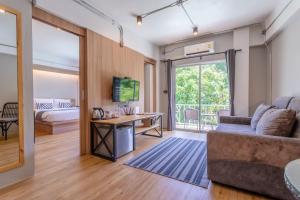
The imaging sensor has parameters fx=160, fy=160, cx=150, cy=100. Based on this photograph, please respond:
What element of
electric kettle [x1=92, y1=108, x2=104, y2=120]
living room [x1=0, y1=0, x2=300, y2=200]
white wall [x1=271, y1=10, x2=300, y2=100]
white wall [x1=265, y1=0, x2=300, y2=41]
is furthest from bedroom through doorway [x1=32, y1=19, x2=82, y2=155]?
white wall [x1=271, y1=10, x2=300, y2=100]

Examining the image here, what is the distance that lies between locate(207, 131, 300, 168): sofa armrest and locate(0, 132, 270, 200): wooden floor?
0.41 metres

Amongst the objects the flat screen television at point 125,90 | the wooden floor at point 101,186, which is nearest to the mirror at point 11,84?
the wooden floor at point 101,186

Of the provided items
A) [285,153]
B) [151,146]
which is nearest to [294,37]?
[285,153]

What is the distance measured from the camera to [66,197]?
169cm

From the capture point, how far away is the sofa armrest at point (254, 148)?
1525 millimetres

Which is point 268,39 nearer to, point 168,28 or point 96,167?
point 168,28

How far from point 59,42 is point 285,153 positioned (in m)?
5.32

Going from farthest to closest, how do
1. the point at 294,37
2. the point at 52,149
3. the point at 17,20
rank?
the point at 52,149 < the point at 294,37 < the point at 17,20

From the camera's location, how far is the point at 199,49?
14.1 ft

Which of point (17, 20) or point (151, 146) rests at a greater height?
point (17, 20)

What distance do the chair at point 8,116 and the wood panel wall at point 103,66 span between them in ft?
3.50

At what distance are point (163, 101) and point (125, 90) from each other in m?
1.88

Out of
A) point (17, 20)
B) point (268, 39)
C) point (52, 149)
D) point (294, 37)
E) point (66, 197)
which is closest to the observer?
point (66, 197)

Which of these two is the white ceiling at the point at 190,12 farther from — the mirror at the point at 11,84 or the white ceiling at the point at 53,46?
the white ceiling at the point at 53,46
